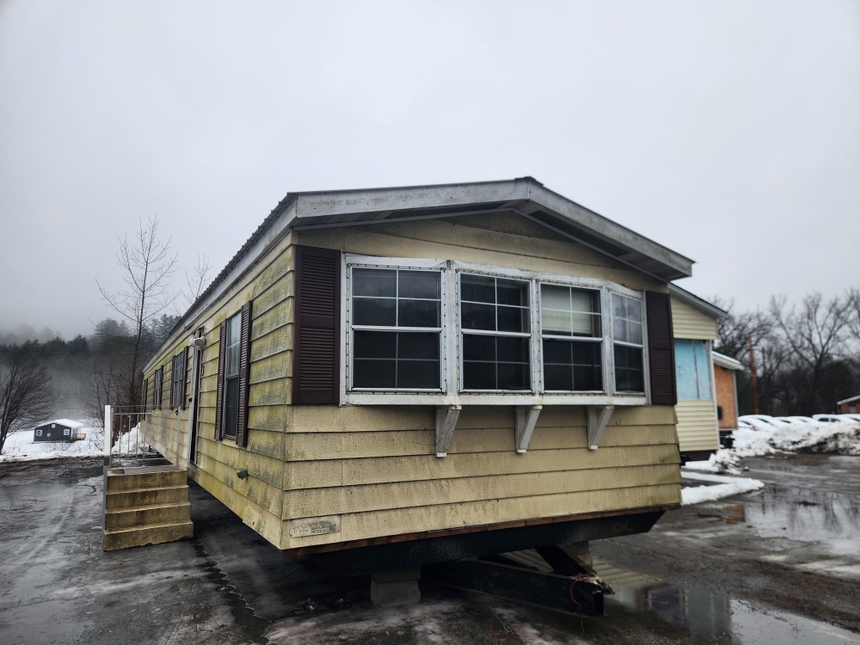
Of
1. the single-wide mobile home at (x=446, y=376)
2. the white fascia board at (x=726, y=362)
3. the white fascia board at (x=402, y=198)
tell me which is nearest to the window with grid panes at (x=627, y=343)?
the single-wide mobile home at (x=446, y=376)

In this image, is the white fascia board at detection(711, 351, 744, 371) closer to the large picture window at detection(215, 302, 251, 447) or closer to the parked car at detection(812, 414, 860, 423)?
the parked car at detection(812, 414, 860, 423)

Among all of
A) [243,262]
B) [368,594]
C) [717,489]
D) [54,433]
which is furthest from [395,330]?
[54,433]

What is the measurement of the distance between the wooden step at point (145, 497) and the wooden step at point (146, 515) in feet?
0.16

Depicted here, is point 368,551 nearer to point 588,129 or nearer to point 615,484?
point 615,484

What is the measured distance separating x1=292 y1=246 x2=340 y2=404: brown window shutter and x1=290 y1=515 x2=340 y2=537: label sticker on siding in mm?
878

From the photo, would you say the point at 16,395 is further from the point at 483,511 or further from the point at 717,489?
the point at 717,489

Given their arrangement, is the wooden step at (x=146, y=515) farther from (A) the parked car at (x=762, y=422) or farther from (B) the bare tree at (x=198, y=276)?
(A) the parked car at (x=762, y=422)

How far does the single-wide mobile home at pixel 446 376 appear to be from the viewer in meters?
4.24

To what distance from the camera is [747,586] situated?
19.8 ft

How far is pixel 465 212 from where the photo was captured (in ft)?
16.5

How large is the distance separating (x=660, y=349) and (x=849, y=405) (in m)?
43.1

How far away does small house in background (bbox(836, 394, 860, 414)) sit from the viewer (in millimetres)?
37787

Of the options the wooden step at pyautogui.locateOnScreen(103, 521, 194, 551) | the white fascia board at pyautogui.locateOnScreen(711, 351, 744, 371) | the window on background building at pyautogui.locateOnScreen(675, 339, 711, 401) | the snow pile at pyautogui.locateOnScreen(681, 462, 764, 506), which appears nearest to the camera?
the wooden step at pyautogui.locateOnScreen(103, 521, 194, 551)

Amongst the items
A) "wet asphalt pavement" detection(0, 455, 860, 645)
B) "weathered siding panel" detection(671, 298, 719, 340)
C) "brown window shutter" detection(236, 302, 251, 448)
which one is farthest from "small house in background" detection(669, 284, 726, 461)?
"brown window shutter" detection(236, 302, 251, 448)
